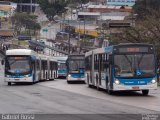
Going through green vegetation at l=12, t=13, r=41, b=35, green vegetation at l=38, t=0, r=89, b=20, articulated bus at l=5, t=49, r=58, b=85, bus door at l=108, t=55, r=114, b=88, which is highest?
bus door at l=108, t=55, r=114, b=88

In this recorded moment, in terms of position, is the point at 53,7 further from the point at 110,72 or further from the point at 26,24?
the point at 110,72

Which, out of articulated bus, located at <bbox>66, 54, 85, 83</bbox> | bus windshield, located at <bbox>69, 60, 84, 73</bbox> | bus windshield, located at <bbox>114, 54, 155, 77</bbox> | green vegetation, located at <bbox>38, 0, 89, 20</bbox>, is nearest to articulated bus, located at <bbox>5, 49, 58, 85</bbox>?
articulated bus, located at <bbox>66, 54, 85, 83</bbox>

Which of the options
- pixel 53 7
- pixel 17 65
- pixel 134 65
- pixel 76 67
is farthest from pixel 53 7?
pixel 134 65

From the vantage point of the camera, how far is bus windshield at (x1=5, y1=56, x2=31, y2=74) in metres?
43.8

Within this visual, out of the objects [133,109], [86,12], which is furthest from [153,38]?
[86,12]

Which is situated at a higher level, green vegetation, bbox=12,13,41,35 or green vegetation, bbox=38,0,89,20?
green vegetation, bbox=38,0,89,20

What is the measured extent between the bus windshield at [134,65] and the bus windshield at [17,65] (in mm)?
15583

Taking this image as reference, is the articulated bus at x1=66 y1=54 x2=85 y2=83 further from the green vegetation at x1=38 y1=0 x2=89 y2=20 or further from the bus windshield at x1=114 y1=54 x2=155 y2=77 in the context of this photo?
the green vegetation at x1=38 y1=0 x2=89 y2=20

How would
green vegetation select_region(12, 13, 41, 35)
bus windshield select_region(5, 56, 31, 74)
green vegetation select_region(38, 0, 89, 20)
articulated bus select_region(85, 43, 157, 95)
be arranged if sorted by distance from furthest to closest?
green vegetation select_region(38, 0, 89, 20) < green vegetation select_region(12, 13, 41, 35) < bus windshield select_region(5, 56, 31, 74) < articulated bus select_region(85, 43, 157, 95)

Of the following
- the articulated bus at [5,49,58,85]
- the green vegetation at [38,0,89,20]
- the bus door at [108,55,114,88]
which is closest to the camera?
the bus door at [108,55,114,88]

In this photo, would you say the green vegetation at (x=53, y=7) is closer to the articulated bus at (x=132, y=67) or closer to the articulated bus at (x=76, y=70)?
the articulated bus at (x=76, y=70)

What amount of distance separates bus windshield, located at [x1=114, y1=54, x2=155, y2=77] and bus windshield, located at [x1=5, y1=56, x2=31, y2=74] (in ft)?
51.1

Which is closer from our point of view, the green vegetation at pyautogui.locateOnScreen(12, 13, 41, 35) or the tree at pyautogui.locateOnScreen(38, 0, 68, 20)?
the green vegetation at pyautogui.locateOnScreen(12, 13, 41, 35)

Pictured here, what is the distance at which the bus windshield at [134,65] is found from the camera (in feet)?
96.3
